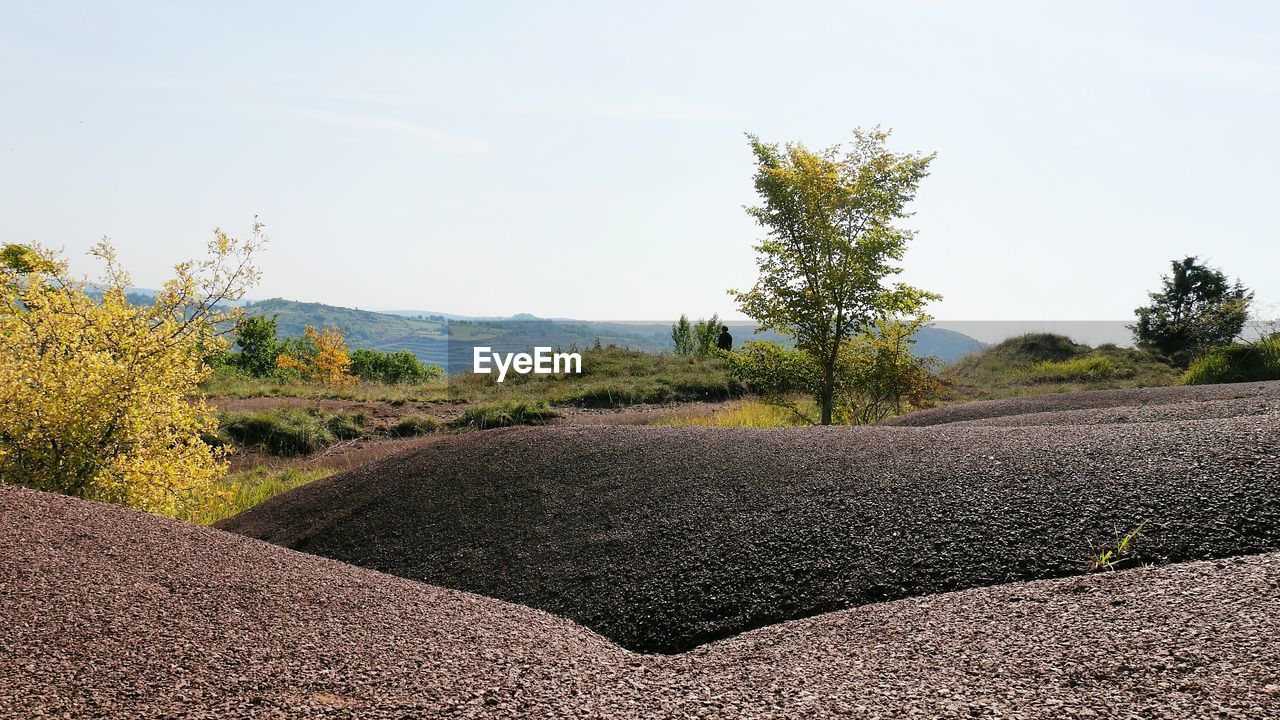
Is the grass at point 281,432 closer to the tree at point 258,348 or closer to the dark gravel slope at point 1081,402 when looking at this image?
the dark gravel slope at point 1081,402

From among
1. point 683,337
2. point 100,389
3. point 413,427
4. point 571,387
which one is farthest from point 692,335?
point 100,389

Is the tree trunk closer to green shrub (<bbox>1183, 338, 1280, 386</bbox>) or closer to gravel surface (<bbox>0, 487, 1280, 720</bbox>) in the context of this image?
gravel surface (<bbox>0, 487, 1280, 720</bbox>)

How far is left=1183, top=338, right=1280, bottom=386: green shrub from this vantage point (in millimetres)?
13875

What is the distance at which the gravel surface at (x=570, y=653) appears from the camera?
239cm

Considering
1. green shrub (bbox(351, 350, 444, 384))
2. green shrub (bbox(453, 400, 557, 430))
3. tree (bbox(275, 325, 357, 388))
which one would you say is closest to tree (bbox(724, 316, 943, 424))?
green shrub (bbox(453, 400, 557, 430))

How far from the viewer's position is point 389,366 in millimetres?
29266

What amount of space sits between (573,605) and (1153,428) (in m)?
4.03

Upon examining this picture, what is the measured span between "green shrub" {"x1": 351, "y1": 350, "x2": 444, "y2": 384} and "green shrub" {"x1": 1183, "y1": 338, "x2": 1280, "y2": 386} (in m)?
22.0

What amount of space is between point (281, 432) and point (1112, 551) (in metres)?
10.6

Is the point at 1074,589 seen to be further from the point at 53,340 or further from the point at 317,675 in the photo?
the point at 53,340

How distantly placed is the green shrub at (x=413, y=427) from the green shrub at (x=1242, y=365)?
1314cm

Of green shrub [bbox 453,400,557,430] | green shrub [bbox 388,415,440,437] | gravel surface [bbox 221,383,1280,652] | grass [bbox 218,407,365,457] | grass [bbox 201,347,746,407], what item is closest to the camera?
gravel surface [bbox 221,383,1280,652]

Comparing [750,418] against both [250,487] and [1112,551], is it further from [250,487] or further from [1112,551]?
[1112,551]

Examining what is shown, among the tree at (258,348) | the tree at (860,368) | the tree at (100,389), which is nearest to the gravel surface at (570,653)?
the tree at (100,389)
